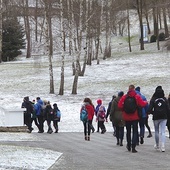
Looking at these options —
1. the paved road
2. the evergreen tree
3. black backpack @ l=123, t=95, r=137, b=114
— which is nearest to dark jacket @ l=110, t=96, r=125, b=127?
the paved road

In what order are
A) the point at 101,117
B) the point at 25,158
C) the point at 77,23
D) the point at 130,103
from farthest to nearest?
the point at 77,23 < the point at 101,117 < the point at 130,103 < the point at 25,158

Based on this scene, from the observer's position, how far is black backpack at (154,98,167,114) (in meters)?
13.6

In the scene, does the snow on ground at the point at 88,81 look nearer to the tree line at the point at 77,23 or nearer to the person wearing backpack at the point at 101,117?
the tree line at the point at 77,23

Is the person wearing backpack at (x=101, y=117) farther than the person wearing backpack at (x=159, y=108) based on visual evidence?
Yes

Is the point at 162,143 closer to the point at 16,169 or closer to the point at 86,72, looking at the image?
the point at 16,169

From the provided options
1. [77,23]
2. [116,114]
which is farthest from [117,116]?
[77,23]

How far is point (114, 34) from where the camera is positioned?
93.2m

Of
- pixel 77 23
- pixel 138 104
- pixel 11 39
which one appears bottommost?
pixel 138 104

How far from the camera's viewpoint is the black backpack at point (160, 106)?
44.8ft

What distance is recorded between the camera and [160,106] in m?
13.7

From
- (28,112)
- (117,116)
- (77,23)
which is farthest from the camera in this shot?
(77,23)

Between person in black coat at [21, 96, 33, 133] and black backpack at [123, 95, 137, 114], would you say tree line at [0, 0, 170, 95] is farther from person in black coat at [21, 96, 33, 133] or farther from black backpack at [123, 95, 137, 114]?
black backpack at [123, 95, 137, 114]

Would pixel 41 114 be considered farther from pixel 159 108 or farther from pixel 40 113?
pixel 159 108

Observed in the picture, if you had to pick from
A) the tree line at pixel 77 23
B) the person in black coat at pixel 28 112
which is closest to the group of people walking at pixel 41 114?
the person in black coat at pixel 28 112
